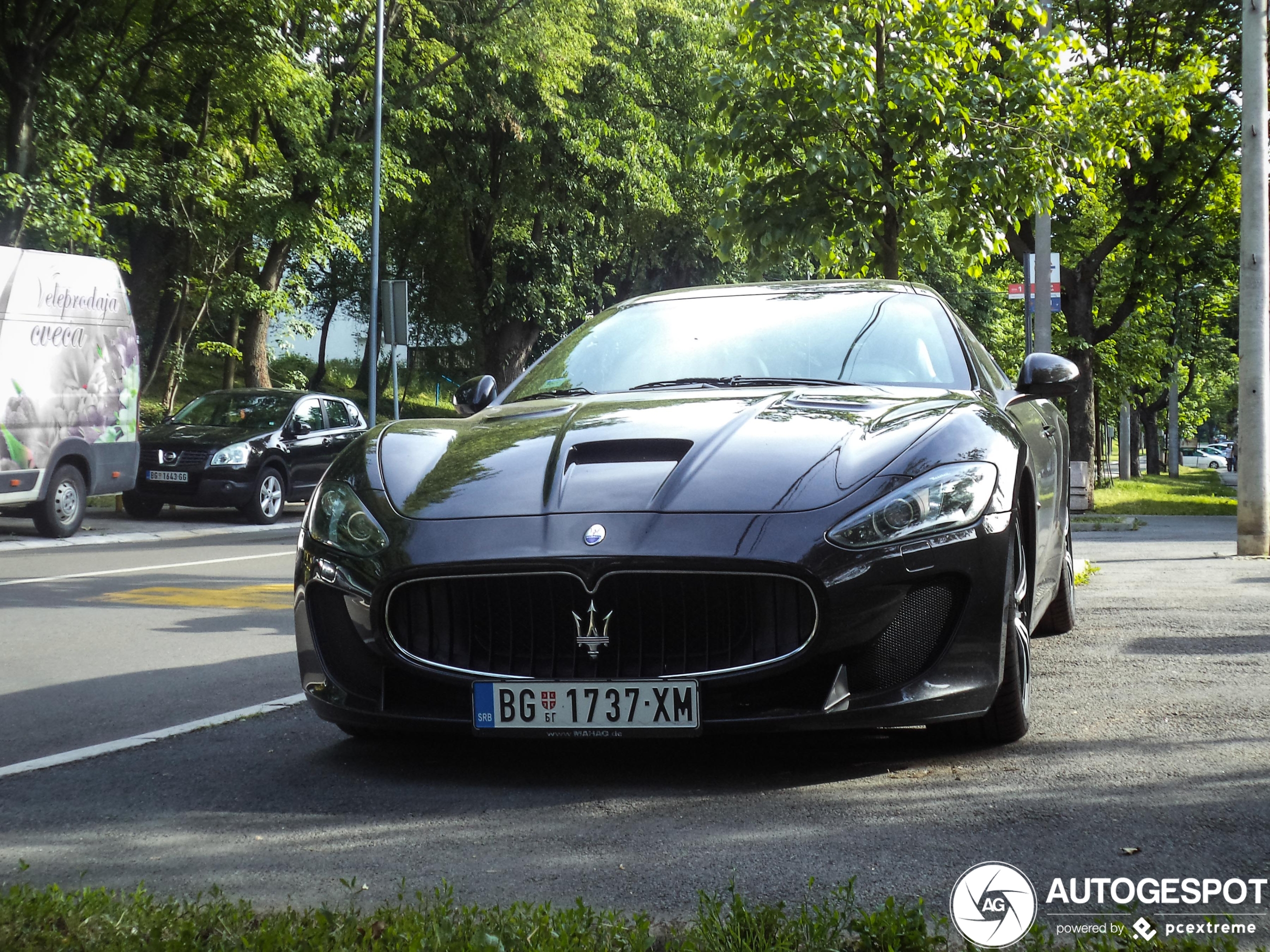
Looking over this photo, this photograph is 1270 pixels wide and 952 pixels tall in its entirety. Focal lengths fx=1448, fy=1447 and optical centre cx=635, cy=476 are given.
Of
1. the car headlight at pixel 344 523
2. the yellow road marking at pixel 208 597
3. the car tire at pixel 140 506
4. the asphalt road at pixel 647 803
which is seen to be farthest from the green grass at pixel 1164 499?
the car headlight at pixel 344 523

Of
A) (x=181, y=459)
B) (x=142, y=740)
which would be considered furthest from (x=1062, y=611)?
(x=181, y=459)

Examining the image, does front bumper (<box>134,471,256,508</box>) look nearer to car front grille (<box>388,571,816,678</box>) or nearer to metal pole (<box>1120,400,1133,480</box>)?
car front grille (<box>388,571,816,678</box>)

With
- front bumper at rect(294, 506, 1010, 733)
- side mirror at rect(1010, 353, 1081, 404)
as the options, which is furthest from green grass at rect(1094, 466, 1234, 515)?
front bumper at rect(294, 506, 1010, 733)

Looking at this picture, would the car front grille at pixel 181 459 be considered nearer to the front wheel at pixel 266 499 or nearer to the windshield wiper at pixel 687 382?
the front wheel at pixel 266 499

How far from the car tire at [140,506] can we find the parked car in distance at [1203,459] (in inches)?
3129

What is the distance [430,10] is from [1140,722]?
82.2 ft

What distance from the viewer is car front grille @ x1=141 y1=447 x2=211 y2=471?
17.8m

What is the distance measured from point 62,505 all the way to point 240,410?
4036 millimetres

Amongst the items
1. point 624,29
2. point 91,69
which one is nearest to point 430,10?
point 624,29

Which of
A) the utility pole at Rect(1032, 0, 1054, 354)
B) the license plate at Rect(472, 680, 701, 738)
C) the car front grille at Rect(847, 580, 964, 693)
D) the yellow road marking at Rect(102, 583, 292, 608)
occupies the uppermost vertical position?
the utility pole at Rect(1032, 0, 1054, 354)

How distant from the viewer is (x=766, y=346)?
5293 millimetres

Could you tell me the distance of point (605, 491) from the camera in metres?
4.02

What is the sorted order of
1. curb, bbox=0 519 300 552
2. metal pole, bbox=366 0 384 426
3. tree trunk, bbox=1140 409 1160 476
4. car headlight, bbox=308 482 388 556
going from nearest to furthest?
car headlight, bbox=308 482 388 556 → curb, bbox=0 519 300 552 → metal pole, bbox=366 0 384 426 → tree trunk, bbox=1140 409 1160 476

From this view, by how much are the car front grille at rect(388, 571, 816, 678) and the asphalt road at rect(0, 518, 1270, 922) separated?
36 cm
